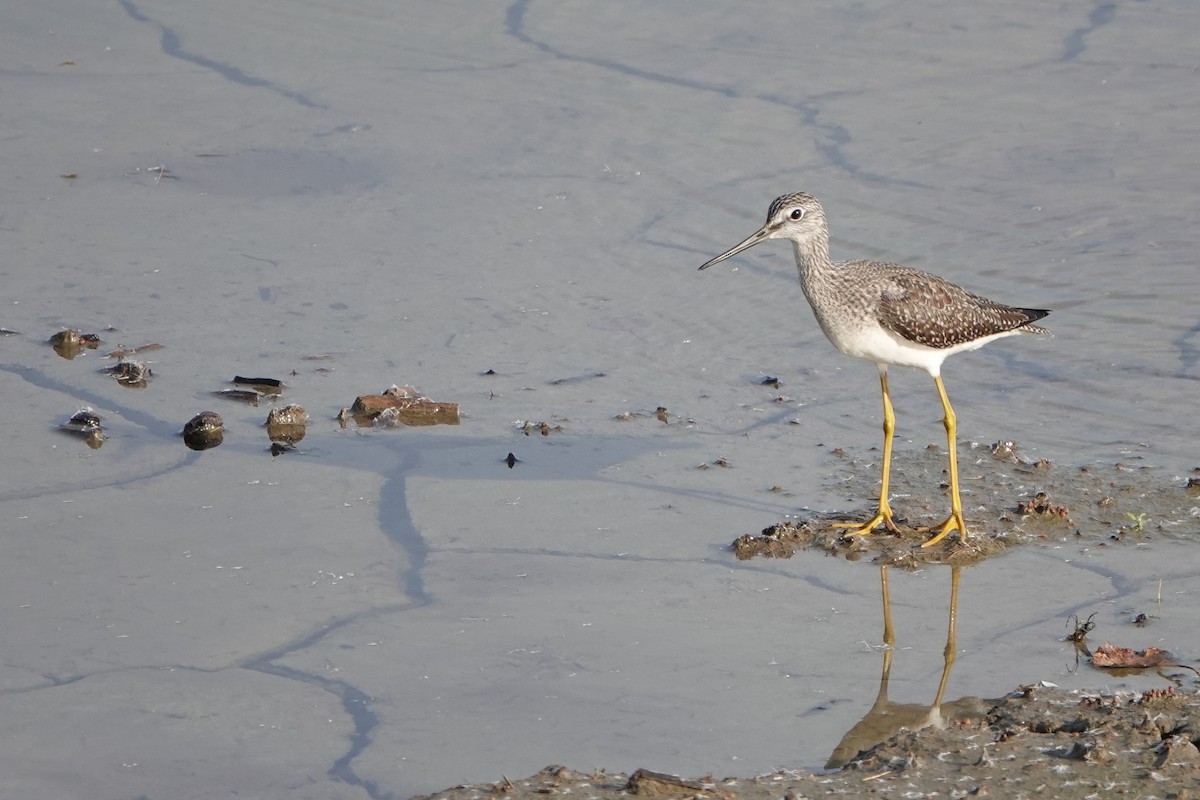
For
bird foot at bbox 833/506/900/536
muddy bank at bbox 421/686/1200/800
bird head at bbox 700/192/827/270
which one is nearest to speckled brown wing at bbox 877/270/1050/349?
bird head at bbox 700/192/827/270

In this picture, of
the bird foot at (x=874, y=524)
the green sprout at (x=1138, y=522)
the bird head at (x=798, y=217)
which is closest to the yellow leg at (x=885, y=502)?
the bird foot at (x=874, y=524)

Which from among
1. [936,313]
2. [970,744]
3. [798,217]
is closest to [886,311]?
[936,313]

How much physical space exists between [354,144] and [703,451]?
473 centimetres

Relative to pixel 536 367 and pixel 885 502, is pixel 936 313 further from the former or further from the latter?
pixel 536 367

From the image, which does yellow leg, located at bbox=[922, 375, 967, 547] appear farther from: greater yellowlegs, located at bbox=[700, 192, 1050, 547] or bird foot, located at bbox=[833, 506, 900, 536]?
bird foot, located at bbox=[833, 506, 900, 536]

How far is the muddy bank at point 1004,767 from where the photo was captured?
4570mm

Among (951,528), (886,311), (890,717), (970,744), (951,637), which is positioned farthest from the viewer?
(886,311)

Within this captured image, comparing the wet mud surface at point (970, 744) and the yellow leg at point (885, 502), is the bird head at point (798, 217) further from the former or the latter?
the wet mud surface at point (970, 744)

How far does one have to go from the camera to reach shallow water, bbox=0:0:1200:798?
5.41 metres

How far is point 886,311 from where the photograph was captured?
7.30m

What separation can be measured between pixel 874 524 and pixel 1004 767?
6.94 feet

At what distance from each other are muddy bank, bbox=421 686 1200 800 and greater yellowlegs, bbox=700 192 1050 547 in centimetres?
195

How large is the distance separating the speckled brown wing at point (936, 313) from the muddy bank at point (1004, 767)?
8.37 ft

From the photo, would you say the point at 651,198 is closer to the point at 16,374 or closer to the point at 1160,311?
the point at 1160,311
